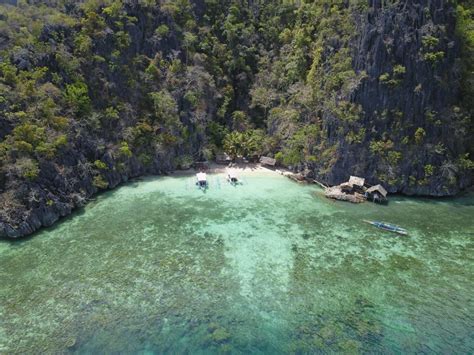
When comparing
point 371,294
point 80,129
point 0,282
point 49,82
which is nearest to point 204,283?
point 371,294

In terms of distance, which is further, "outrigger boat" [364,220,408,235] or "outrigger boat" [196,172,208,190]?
"outrigger boat" [196,172,208,190]

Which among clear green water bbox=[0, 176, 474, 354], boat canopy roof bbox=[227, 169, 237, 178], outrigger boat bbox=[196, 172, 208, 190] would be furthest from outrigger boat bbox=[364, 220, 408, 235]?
outrigger boat bbox=[196, 172, 208, 190]

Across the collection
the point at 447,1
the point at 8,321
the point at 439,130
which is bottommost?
the point at 8,321

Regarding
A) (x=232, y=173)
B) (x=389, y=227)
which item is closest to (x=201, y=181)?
(x=232, y=173)

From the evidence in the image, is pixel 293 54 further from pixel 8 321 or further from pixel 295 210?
pixel 8 321

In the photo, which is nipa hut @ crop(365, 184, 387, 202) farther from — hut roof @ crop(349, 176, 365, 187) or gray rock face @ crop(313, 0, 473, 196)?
gray rock face @ crop(313, 0, 473, 196)
